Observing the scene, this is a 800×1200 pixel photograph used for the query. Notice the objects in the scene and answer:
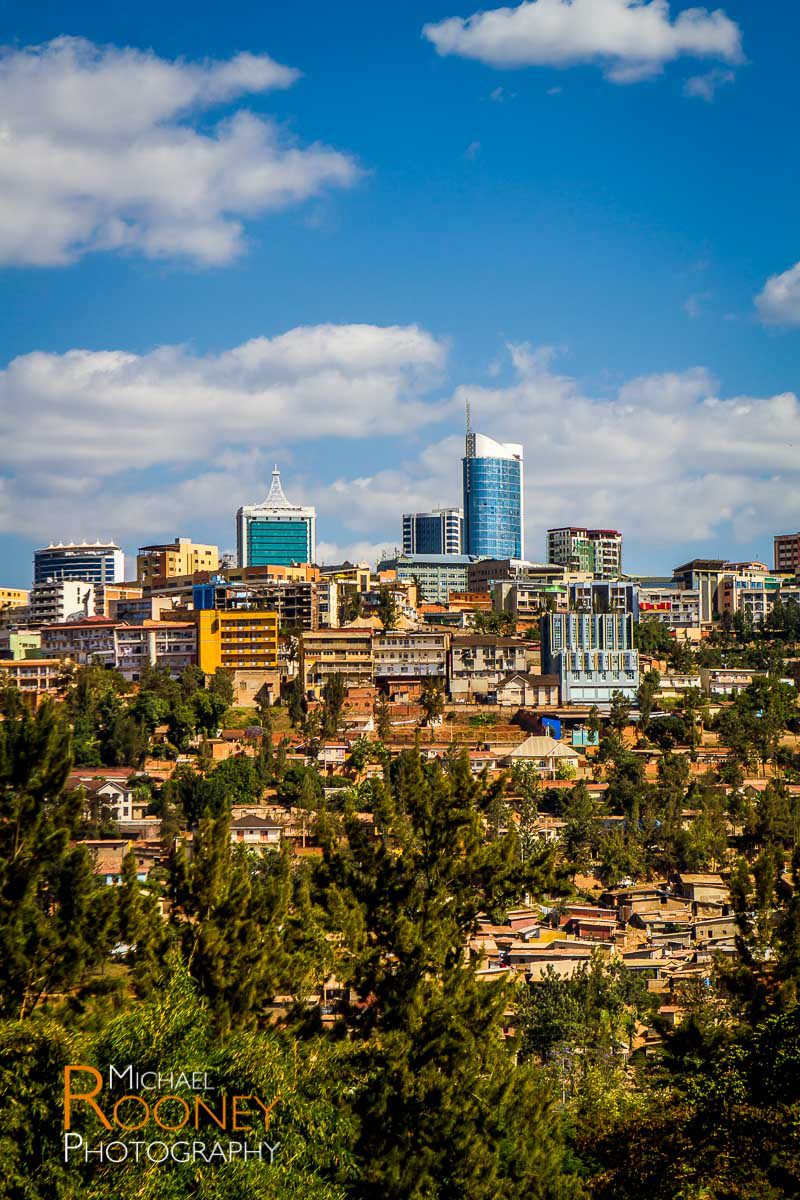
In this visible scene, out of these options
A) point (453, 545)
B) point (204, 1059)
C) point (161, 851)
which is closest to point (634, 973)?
point (161, 851)

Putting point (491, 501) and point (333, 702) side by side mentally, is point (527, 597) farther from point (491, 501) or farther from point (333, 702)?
point (491, 501)

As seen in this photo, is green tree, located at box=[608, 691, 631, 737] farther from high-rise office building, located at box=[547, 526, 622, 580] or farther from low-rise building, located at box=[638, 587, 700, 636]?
high-rise office building, located at box=[547, 526, 622, 580]

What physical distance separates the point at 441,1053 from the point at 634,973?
12374 mm

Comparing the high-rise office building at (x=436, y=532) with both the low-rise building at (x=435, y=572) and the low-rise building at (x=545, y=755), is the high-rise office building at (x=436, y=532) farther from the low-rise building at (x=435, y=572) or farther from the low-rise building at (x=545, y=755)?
the low-rise building at (x=545, y=755)

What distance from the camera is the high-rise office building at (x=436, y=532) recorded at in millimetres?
81188

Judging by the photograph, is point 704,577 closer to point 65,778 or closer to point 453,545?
point 453,545

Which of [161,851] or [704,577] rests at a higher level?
[704,577]

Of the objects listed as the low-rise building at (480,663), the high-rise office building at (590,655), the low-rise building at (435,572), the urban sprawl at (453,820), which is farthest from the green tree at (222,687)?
the low-rise building at (435,572)

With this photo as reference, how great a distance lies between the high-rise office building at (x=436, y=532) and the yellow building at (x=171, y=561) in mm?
22900

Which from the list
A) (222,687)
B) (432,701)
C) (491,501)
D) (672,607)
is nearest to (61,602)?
(222,687)

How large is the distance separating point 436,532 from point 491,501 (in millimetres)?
4129

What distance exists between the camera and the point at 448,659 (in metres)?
39.9

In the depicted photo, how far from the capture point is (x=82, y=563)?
7094 cm

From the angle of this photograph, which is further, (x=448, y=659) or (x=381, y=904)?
(x=448, y=659)
